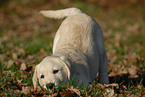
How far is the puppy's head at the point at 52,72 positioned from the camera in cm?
285

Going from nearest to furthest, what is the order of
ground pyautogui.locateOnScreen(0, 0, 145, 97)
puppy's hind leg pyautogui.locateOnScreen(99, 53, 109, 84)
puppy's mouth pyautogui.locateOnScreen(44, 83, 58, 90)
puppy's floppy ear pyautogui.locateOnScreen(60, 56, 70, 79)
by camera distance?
puppy's mouth pyautogui.locateOnScreen(44, 83, 58, 90), puppy's floppy ear pyautogui.locateOnScreen(60, 56, 70, 79), ground pyautogui.locateOnScreen(0, 0, 145, 97), puppy's hind leg pyautogui.locateOnScreen(99, 53, 109, 84)

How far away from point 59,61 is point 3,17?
10241 mm

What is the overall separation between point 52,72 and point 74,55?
0.67 metres

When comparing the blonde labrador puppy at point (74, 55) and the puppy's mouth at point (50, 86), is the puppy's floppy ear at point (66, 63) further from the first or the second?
the puppy's mouth at point (50, 86)

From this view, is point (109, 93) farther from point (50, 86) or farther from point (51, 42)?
point (51, 42)

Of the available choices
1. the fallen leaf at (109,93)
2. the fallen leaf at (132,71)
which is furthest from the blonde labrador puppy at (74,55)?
the fallen leaf at (132,71)

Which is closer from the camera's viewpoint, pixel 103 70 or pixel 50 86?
pixel 50 86

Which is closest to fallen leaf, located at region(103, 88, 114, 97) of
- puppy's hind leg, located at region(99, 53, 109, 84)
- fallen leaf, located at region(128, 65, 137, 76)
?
puppy's hind leg, located at region(99, 53, 109, 84)

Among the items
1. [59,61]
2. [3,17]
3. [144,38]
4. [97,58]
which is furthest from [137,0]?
[59,61]

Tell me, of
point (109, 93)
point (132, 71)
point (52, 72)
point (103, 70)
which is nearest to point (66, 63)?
point (52, 72)

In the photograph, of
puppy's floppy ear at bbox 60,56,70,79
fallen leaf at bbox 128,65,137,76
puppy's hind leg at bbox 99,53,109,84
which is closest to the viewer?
puppy's floppy ear at bbox 60,56,70,79

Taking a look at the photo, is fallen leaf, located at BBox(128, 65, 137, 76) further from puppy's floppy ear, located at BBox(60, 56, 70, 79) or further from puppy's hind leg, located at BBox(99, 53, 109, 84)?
puppy's floppy ear, located at BBox(60, 56, 70, 79)

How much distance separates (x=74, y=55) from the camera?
3.40 m

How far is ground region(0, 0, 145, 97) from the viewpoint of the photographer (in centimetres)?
342
